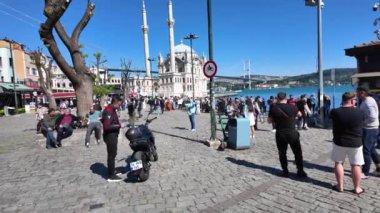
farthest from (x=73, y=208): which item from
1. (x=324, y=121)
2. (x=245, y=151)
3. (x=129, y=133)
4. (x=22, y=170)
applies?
(x=324, y=121)

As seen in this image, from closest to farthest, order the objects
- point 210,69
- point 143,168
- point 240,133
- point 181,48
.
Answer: point 143,168 < point 240,133 < point 210,69 < point 181,48

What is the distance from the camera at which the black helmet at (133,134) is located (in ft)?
21.0

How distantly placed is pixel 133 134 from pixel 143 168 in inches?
30.5

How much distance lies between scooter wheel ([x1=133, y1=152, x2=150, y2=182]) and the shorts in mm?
3664

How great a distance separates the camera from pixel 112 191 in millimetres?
5730

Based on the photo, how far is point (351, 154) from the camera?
16.5 feet

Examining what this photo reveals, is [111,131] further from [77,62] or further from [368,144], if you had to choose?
[77,62]

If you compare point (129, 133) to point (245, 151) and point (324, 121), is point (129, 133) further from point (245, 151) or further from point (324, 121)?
point (324, 121)

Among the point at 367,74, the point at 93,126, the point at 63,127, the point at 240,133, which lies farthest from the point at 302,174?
the point at 367,74

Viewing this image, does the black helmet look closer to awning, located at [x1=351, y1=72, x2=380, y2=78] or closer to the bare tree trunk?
the bare tree trunk

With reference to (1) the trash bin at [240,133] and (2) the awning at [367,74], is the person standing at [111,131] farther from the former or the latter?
(2) the awning at [367,74]

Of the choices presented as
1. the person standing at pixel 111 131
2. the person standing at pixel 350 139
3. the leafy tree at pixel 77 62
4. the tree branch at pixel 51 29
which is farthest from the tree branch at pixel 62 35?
the person standing at pixel 350 139

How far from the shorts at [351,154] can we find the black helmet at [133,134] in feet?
12.8

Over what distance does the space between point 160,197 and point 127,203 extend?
587 mm
